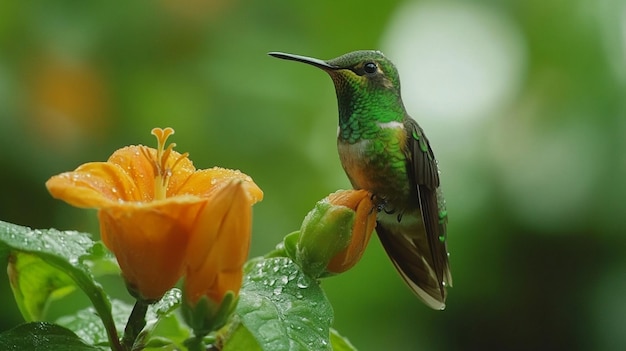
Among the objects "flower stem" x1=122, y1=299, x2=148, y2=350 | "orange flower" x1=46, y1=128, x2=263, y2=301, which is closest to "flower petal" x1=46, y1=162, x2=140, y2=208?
"orange flower" x1=46, y1=128, x2=263, y2=301

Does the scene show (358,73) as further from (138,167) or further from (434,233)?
(138,167)

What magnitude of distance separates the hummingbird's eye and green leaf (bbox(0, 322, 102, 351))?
1.85ft

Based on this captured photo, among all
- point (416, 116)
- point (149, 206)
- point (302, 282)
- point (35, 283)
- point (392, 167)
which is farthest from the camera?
point (416, 116)

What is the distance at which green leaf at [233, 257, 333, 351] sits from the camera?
782 mm

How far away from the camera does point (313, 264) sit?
37.5 inches

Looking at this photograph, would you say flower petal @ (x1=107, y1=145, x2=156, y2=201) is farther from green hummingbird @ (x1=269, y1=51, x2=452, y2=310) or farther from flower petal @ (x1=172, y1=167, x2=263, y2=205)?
green hummingbird @ (x1=269, y1=51, x2=452, y2=310)

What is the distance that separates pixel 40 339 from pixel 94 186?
0.17m

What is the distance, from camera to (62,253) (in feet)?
2.81

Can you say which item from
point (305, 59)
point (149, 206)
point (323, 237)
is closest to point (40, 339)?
point (149, 206)

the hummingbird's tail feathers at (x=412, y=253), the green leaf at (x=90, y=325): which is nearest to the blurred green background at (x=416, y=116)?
the green leaf at (x=90, y=325)

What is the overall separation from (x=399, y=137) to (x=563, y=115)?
2002 millimetres

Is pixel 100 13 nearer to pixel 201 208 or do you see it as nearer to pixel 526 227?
pixel 526 227

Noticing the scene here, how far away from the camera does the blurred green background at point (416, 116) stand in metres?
2.42

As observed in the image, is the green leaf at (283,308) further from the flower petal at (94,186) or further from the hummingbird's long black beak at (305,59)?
the hummingbird's long black beak at (305,59)
